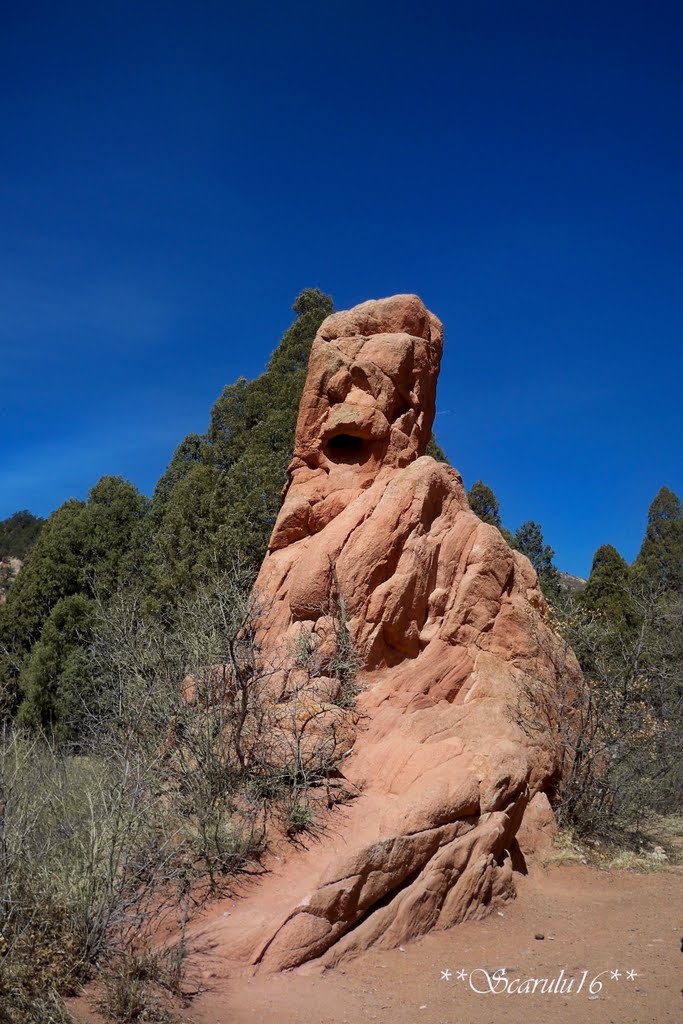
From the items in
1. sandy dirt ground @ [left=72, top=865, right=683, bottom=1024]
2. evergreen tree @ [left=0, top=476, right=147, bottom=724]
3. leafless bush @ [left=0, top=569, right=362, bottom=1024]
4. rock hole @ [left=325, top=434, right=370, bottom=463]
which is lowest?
sandy dirt ground @ [left=72, top=865, right=683, bottom=1024]

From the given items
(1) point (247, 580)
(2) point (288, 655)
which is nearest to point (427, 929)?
(2) point (288, 655)

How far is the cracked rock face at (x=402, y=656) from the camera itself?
8062mm

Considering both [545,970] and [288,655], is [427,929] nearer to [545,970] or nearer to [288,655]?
[545,970]

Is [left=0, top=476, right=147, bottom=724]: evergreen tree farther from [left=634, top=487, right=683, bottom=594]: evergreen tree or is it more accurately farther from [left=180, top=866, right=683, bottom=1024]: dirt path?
[left=634, top=487, right=683, bottom=594]: evergreen tree

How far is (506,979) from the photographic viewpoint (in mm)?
7512

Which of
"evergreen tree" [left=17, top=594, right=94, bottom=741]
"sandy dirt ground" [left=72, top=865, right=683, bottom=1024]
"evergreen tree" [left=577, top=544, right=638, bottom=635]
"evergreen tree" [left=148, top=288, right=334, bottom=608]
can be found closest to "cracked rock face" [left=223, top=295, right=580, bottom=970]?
"sandy dirt ground" [left=72, top=865, right=683, bottom=1024]

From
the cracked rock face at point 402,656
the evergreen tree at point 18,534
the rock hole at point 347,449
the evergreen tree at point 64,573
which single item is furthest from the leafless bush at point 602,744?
the evergreen tree at point 18,534

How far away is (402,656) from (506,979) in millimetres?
4848

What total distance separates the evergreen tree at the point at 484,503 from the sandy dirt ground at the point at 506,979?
1821cm

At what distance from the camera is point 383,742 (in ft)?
33.6

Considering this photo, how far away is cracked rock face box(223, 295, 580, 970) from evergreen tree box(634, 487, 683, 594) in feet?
57.2

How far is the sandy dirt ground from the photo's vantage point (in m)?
6.60

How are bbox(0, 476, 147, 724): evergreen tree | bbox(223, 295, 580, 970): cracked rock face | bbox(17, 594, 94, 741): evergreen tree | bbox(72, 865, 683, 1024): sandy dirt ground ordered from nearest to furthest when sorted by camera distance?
1. bbox(72, 865, 683, 1024): sandy dirt ground
2. bbox(223, 295, 580, 970): cracked rock face
3. bbox(17, 594, 94, 741): evergreen tree
4. bbox(0, 476, 147, 724): evergreen tree

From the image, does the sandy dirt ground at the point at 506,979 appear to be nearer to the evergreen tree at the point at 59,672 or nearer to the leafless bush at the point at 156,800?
the leafless bush at the point at 156,800
